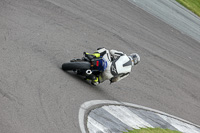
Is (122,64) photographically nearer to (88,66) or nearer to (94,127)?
(88,66)

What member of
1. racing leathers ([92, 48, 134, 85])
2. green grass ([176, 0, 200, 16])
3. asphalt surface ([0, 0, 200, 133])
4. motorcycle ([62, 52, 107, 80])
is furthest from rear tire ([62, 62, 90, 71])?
green grass ([176, 0, 200, 16])

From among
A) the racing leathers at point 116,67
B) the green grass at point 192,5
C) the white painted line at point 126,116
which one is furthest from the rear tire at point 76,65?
the green grass at point 192,5

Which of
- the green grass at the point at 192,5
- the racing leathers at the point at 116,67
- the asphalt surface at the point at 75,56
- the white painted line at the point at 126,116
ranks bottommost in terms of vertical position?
the white painted line at the point at 126,116

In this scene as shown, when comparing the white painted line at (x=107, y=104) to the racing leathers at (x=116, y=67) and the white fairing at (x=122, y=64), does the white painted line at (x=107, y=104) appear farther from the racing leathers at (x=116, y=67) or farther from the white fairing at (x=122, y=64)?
the white fairing at (x=122, y=64)

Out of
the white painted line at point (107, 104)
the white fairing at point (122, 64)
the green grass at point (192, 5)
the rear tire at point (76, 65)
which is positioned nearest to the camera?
the white painted line at point (107, 104)

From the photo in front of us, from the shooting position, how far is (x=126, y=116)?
8.61 meters

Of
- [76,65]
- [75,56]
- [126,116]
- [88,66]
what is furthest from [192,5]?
[76,65]

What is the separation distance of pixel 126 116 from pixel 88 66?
1623mm

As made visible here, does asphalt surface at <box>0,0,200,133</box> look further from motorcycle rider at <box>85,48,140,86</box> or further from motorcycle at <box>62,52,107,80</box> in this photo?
motorcycle rider at <box>85,48,140,86</box>

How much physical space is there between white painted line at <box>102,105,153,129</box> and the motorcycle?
0.93 m

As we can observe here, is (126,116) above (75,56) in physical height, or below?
below

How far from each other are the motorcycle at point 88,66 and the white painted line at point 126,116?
934 millimetres

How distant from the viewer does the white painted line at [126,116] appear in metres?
8.30

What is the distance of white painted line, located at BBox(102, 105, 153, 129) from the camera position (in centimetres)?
830
